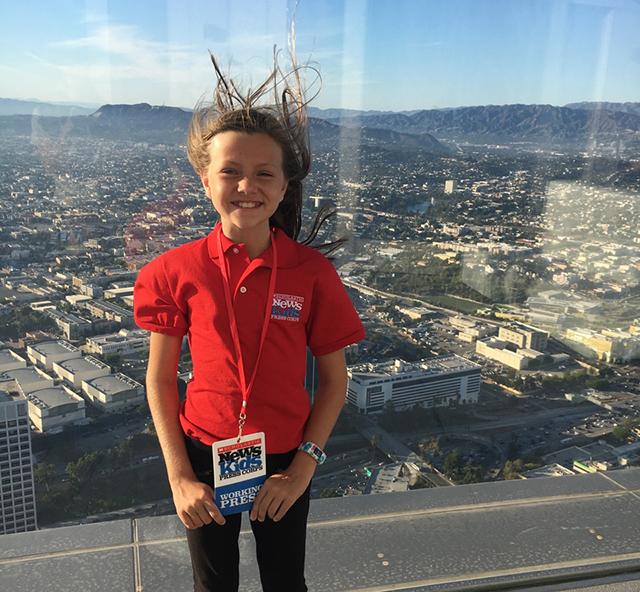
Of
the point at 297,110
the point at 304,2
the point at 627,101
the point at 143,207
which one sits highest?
the point at 304,2

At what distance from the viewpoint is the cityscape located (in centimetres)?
183

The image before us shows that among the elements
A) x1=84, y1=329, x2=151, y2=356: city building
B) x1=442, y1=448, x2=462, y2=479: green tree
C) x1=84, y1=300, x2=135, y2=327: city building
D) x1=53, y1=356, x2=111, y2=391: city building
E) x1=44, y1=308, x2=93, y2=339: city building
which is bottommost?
x1=442, y1=448, x2=462, y2=479: green tree

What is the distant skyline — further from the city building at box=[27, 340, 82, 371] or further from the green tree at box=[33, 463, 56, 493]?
the green tree at box=[33, 463, 56, 493]

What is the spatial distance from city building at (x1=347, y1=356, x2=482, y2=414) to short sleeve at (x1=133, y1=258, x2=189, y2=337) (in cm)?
107

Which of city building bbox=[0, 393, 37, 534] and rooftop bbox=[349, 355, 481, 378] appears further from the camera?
rooftop bbox=[349, 355, 481, 378]

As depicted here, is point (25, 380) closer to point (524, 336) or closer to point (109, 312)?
point (109, 312)

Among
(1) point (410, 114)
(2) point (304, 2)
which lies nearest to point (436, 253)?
(1) point (410, 114)

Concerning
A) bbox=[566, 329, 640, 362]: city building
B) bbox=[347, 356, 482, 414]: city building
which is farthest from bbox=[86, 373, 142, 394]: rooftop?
bbox=[566, 329, 640, 362]: city building

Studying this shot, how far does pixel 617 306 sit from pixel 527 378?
605mm

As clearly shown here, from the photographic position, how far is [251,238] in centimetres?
108

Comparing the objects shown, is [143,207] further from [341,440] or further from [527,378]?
[527,378]

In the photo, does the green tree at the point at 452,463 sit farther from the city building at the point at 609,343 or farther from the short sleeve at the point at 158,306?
the short sleeve at the point at 158,306

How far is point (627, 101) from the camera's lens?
2.65 m

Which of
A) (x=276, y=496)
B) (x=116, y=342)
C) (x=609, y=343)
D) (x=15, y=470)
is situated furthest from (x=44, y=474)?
(x=609, y=343)
